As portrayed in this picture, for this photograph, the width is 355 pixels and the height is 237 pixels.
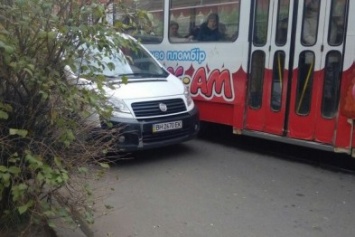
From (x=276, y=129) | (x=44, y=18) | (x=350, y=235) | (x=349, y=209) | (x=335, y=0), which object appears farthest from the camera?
(x=276, y=129)

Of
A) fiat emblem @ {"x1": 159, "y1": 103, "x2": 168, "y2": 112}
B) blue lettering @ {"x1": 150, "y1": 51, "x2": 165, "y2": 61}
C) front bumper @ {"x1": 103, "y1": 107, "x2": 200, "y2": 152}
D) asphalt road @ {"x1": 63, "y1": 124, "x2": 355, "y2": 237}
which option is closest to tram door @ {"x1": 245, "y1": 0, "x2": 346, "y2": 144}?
asphalt road @ {"x1": 63, "y1": 124, "x2": 355, "y2": 237}

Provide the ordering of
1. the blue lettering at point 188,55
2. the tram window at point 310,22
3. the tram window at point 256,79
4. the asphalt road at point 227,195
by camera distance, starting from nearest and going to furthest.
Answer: the asphalt road at point 227,195 → the tram window at point 310,22 → the tram window at point 256,79 → the blue lettering at point 188,55

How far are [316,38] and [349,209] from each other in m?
2.28

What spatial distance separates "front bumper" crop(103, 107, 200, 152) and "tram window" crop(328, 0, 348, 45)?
2270mm

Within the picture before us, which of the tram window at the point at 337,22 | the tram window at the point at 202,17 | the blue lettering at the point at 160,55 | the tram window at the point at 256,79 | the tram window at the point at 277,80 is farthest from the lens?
the blue lettering at the point at 160,55

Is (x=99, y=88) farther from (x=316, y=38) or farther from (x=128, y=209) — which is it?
(x=316, y=38)

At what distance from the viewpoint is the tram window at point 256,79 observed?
6.61m

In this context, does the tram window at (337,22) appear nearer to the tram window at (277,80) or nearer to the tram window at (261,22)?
the tram window at (277,80)

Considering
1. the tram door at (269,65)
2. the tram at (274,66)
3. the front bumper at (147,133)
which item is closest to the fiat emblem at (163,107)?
the front bumper at (147,133)

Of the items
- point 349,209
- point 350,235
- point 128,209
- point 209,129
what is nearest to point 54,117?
point 128,209

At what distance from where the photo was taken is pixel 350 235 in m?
4.21

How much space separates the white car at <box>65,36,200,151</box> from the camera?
617cm

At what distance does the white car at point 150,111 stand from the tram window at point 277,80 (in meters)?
1.20

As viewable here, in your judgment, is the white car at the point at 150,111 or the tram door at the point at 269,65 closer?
the white car at the point at 150,111
